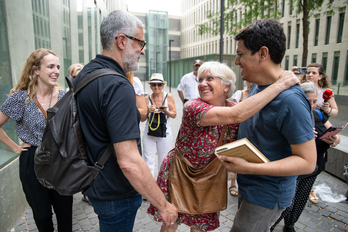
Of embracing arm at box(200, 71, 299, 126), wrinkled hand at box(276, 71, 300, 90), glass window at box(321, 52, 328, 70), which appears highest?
glass window at box(321, 52, 328, 70)

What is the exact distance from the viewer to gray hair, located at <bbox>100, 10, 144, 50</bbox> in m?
1.66

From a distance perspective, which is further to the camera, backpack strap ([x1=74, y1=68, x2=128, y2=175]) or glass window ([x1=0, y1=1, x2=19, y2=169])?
glass window ([x1=0, y1=1, x2=19, y2=169])

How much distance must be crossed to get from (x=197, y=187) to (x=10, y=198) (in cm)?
285

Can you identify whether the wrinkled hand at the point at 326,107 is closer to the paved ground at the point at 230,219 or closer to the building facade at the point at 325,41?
the paved ground at the point at 230,219

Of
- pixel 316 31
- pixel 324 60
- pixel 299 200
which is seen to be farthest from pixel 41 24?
pixel 316 31

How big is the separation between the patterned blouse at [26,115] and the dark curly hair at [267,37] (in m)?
2.26

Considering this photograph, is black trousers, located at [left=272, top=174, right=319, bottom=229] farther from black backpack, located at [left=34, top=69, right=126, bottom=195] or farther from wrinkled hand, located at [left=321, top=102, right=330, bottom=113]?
black backpack, located at [left=34, top=69, right=126, bottom=195]

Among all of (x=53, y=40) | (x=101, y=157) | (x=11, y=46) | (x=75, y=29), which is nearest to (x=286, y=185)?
(x=101, y=157)

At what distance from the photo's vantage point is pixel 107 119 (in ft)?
4.86

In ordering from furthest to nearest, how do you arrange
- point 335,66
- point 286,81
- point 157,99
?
point 335,66
point 157,99
point 286,81

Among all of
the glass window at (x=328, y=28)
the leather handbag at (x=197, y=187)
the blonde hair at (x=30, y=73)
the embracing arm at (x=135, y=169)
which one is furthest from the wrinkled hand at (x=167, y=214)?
the glass window at (x=328, y=28)

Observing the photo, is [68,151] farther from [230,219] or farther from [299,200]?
[299,200]

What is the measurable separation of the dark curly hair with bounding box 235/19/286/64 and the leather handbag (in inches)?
31.6

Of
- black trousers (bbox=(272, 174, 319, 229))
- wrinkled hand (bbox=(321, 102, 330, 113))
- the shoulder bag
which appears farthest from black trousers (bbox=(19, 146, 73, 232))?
wrinkled hand (bbox=(321, 102, 330, 113))
